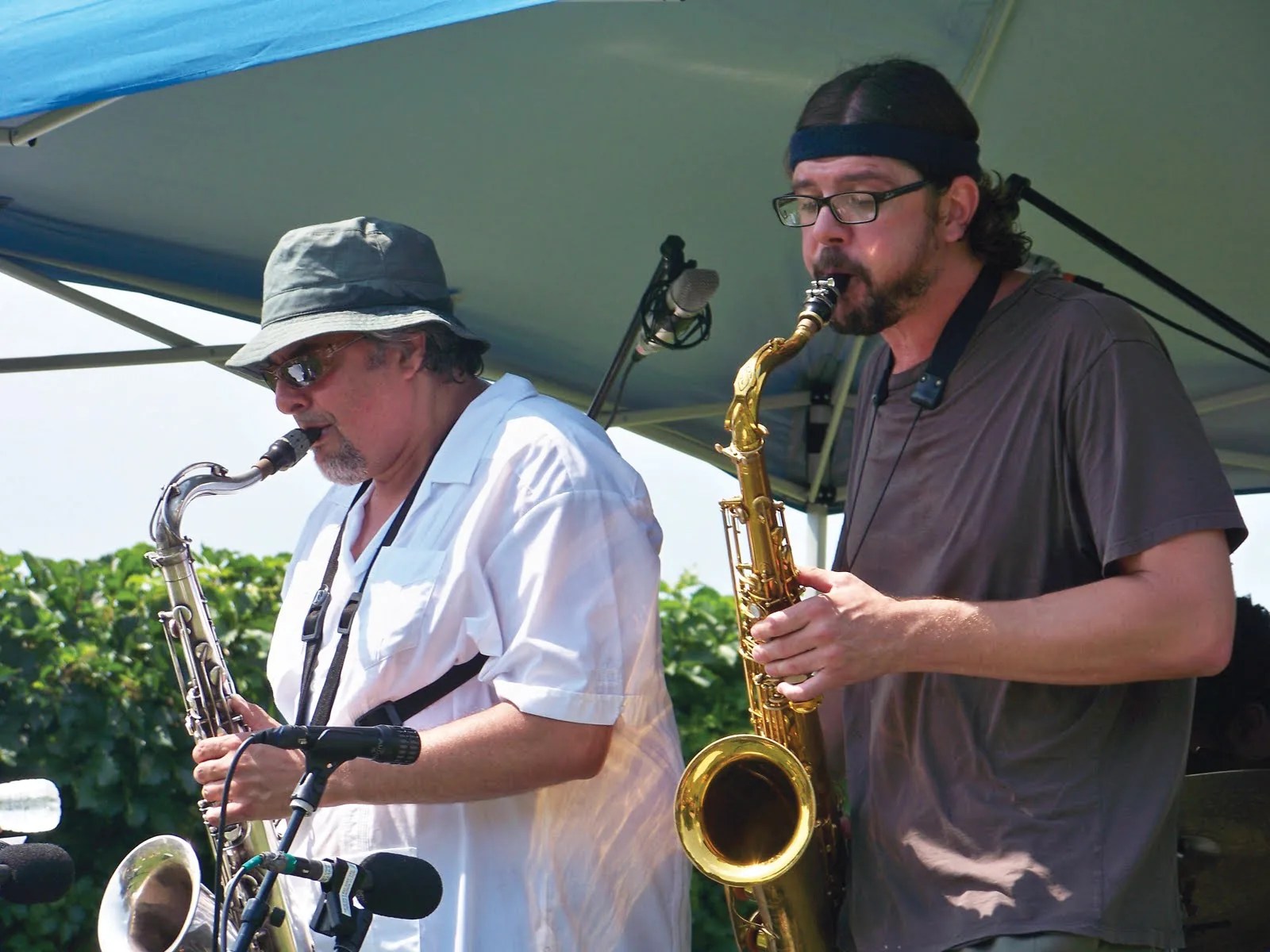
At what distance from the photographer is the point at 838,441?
18.3 ft

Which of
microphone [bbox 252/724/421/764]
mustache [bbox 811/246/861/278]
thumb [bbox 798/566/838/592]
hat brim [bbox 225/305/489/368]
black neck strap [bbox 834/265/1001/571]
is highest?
hat brim [bbox 225/305/489/368]

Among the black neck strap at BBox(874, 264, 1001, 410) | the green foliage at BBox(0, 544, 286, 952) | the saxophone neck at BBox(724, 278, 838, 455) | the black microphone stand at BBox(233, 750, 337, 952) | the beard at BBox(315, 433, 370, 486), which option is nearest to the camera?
the black microphone stand at BBox(233, 750, 337, 952)

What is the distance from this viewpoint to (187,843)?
3.10m

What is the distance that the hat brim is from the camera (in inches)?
117

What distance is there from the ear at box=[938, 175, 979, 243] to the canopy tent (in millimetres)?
1173

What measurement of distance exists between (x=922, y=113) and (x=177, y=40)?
127 centimetres

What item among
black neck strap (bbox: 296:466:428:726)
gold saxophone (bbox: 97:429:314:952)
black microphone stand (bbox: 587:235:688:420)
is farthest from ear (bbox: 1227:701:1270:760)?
gold saxophone (bbox: 97:429:314:952)

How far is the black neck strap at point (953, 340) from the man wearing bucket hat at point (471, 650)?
1.94 ft

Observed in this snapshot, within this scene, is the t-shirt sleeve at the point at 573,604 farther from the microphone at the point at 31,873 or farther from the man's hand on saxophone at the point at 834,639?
the microphone at the point at 31,873

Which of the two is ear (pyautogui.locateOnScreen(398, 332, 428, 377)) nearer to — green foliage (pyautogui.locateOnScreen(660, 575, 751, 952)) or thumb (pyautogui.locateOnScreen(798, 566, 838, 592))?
thumb (pyautogui.locateOnScreen(798, 566, 838, 592))

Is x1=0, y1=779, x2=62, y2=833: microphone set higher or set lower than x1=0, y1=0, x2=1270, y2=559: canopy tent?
lower

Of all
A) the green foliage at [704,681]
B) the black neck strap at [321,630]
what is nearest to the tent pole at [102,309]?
the black neck strap at [321,630]

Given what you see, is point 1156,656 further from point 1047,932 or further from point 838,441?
point 838,441

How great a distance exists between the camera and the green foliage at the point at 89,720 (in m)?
5.23
